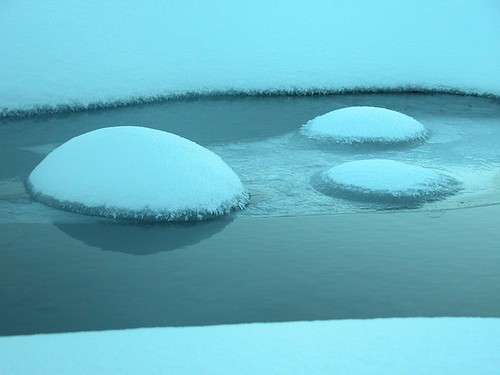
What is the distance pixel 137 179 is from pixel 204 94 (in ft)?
31.3

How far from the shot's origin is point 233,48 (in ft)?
71.5

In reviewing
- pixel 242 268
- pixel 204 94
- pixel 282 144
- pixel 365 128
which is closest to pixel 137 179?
pixel 242 268

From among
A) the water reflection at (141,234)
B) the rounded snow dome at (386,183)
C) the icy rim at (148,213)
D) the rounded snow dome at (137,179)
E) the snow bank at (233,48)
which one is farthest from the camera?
the snow bank at (233,48)

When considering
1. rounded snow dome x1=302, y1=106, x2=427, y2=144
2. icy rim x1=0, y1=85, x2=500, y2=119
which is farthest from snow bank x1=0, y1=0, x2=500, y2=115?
rounded snow dome x1=302, y1=106, x2=427, y2=144

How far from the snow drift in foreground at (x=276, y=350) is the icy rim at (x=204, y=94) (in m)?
12.5

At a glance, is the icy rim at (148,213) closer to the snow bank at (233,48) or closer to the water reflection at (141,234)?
the water reflection at (141,234)

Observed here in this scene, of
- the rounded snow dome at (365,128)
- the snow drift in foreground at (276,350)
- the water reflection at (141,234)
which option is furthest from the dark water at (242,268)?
the rounded snow dome at (365,128)

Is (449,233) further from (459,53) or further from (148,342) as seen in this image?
Result: (459,53)

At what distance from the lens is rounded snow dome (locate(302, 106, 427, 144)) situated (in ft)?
49.8

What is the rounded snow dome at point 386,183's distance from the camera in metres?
11.2

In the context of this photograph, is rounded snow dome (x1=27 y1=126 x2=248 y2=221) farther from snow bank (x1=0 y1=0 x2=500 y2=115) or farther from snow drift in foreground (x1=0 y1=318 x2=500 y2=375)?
snow bank (x1=0 y1=0 x2=500 y2=115)

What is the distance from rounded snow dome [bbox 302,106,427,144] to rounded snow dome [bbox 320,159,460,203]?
3.16 metres

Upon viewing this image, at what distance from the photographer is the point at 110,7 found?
22.3 metres

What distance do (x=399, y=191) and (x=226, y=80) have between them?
9.88 metres
